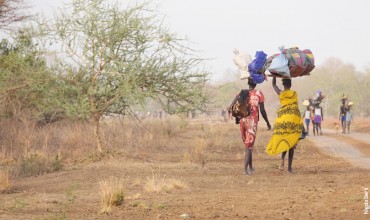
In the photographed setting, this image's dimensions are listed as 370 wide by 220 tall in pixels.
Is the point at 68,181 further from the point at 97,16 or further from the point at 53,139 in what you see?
the point at 53,139

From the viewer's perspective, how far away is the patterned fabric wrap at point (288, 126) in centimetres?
1283

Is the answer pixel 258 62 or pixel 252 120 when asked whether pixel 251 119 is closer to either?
pixel 252 120

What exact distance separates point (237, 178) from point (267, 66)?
2.23 meters

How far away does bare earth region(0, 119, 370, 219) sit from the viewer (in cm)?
800

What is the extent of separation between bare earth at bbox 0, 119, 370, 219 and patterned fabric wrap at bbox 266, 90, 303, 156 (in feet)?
1.91

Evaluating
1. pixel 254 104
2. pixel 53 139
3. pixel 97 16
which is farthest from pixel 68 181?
pixel 53 139

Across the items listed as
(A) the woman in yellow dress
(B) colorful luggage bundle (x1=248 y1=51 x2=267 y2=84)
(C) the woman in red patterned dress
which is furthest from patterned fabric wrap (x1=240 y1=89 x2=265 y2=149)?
(A) the woman in yellow dress

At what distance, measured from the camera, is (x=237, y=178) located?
12570mm

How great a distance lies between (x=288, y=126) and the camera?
42.2 feet

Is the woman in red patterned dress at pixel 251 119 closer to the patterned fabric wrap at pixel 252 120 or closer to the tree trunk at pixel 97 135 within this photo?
the patterned fabric wrap at pixel 252 120

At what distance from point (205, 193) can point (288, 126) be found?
132 inches

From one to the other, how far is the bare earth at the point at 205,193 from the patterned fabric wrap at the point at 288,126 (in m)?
0.58

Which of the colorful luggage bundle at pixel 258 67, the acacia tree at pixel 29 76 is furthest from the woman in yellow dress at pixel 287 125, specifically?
the acacia tree at pixel 29 76

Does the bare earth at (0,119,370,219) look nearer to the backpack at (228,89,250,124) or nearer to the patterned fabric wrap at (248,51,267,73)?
the backpack at (228,89,250,124)
